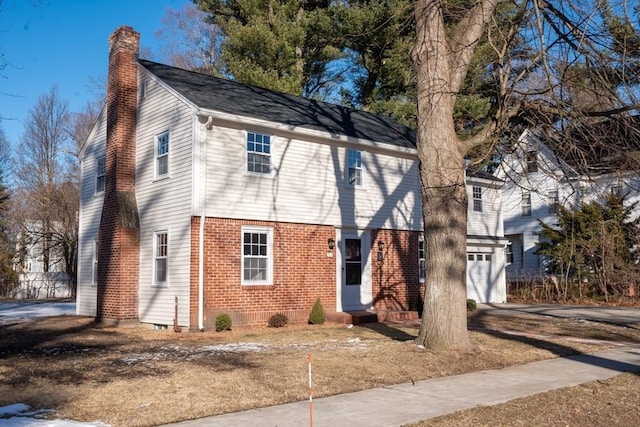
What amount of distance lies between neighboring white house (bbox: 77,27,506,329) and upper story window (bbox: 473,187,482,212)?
15.1ft

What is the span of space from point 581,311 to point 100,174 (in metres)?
17.1

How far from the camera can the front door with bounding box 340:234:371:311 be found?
18.8 m

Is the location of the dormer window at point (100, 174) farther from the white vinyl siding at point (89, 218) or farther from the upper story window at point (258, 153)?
the upper story window at point (258, 153)

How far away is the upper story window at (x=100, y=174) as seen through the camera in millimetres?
19719

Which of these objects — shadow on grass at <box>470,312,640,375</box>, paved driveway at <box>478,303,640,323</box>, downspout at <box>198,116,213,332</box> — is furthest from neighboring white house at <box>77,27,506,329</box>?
paved driveway at <box>478,303,640,323</box>

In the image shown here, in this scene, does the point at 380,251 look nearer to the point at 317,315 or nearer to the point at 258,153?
the point at 317,315

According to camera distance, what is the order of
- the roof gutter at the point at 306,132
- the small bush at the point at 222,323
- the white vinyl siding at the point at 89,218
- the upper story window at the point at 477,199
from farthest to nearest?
1. the upper story window at the point at 477,199
2. the white vinyl siding at the point at 89,218
3. the roof gutter at the point at 306,132
4. the small bush at the point at 222,323

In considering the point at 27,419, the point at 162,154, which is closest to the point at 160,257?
the point at 162,154

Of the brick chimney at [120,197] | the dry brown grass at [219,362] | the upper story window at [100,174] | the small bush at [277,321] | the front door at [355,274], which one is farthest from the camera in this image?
the upper story window at [100,174]

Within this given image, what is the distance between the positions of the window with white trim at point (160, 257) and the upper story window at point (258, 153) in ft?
10.00

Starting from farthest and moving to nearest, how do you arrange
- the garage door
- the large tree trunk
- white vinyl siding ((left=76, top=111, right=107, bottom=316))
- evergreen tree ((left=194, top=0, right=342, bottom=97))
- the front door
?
evergreen tree ((left=194, top=0, right=342, bottom=97)) < the garage door < white vinyl siding ((left=76, top=111, right=107, bottom=316)) < the front door < the large tree trunk

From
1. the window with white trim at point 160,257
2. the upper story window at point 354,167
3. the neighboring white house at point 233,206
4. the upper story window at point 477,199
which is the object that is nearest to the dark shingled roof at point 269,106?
the neighboring white house at point 233,206

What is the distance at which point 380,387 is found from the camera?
8.41 meters

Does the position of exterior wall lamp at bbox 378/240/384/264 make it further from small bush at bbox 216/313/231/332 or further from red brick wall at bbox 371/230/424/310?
small bush at bbox 216/313/231/332
